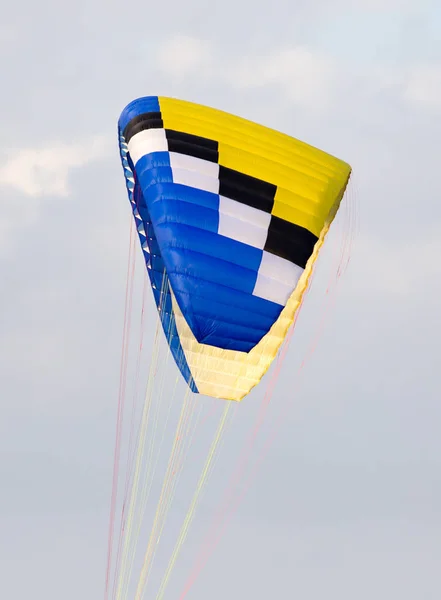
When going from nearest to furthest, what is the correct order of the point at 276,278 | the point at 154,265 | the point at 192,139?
the point at 276,278, the point at 192,139, the point at 154,265

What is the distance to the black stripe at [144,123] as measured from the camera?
823 inches

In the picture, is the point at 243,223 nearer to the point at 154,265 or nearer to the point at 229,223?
the point at 229,223

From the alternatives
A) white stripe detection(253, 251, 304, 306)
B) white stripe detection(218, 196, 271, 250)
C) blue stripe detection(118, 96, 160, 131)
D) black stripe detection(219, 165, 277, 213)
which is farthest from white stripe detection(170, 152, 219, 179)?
white stripe detection(253, 251, 304, 306)

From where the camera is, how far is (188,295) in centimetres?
1919

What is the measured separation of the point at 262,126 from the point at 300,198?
193cm

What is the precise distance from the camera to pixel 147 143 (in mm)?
20641

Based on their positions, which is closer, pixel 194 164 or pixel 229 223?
pixel 229 223

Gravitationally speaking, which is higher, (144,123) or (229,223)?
(144,123)

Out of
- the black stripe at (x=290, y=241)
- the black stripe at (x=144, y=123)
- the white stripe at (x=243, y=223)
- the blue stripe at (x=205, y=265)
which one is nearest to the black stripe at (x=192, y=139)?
the black stripe at (x=144, y=123)

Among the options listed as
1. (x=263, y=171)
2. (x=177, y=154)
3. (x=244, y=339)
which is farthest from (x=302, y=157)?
(x=244, y=339)

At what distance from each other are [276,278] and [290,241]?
2.54 ft

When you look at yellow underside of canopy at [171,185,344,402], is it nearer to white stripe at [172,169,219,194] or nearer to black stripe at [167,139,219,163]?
white stripe at [172,169,219,194]

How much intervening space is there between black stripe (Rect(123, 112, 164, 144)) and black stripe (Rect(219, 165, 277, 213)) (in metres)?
1.55

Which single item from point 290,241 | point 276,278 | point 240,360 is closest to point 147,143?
point 290,241
